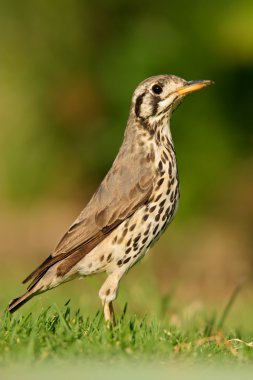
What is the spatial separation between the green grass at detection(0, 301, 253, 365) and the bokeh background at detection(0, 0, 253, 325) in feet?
15.4

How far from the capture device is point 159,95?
686 centimetres

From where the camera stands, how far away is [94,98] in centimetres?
1274

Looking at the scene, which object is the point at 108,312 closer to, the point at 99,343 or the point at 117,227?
the point at 117,227

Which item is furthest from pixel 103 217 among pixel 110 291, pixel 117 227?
pixel 110 291

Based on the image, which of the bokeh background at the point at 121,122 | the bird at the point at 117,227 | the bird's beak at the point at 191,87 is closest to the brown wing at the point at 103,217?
the bird at the point at 117,227

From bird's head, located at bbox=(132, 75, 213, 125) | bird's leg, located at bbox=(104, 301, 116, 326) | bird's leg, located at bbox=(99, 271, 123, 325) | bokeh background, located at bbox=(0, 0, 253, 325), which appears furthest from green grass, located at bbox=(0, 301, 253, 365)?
→ bokeh background, located at bbox=(0, 0, 253, 325)

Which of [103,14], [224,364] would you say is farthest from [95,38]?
[224,364]

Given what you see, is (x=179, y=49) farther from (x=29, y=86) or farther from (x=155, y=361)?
(x=155, y=361)

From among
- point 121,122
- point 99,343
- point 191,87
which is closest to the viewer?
point 99,343

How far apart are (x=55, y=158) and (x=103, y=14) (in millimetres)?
2220

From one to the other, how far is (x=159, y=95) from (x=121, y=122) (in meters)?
5.49

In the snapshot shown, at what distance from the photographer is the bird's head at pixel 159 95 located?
22.4 ft

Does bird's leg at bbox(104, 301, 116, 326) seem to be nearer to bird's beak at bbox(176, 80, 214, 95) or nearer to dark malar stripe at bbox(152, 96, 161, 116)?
dark malar stripe at bbox(152, 96, 161, 116)

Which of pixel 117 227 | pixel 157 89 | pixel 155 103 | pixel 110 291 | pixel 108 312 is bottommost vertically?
pixel 108 312
